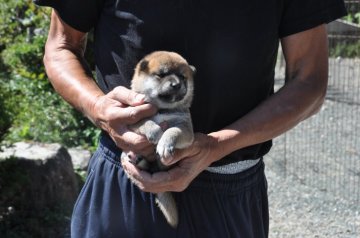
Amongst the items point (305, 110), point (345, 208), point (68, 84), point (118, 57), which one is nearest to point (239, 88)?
point (305, 110)

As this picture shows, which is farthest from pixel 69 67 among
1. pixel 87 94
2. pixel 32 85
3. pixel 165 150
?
pixel 32 85

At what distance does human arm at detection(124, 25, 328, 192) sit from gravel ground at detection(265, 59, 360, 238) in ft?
12.5

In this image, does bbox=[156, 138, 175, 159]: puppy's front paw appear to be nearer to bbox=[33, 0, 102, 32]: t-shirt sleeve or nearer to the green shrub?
bbox=[33, 0, 102, 32]: t-shirt sleeve

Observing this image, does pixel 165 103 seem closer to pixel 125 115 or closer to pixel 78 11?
pixel 125 115

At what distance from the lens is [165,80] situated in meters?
2.34

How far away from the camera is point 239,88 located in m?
2.38

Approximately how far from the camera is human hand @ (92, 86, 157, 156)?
2199 millimetres

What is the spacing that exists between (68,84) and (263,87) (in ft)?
2.41

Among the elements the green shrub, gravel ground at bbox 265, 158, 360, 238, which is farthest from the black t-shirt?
the green shrub

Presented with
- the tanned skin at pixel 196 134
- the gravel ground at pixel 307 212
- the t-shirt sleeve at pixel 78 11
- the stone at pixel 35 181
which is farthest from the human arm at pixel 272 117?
the gravel ground at pixel 307 212

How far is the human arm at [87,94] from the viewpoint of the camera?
7.25 ft

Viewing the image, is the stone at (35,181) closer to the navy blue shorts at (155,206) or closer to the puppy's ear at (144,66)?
the navy blue shorts at (155,206)

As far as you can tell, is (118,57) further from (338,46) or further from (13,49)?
(338,46)

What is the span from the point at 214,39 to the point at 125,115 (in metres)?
0.42
